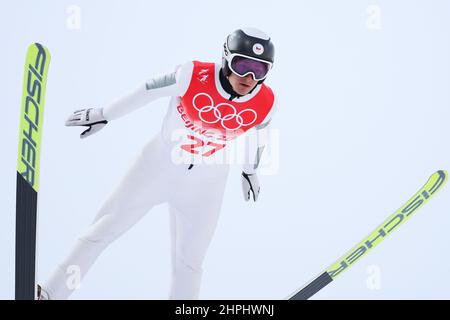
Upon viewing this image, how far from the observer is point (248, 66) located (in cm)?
308

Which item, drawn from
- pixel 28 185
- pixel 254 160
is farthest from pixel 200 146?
pixel 28 185

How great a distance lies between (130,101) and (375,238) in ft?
5.52

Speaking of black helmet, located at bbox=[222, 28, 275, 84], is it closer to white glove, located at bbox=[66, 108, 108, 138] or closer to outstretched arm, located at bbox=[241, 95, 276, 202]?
outstretched arm, located at bbox=[241, 95, 276, 202]

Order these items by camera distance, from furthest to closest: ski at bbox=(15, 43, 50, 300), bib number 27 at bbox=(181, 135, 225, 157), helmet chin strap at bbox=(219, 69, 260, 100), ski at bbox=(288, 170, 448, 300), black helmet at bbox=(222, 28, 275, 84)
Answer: ski at bbox=(288, 170, 448, 300)
bib number 27 at bbox=(181, 135, 225, 157)
helmet chin strap at bbox=(219, 69, 260, 100)
black helmet at bbox=(222, 28, 275, 84)
ski at bbox=(15, 43, 50, 300)

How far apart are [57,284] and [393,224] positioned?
78.7 inches

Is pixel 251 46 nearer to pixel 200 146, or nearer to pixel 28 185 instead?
pixel 200 146

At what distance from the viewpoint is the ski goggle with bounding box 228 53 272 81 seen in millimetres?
3074

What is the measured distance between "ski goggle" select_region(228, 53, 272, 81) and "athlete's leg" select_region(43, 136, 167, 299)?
1.91ft

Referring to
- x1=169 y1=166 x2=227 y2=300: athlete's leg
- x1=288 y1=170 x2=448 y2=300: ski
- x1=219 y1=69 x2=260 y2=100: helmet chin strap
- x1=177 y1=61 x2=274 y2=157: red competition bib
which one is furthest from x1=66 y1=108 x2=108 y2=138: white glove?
x1=288 y1=170 x2=448 y2=300: ski

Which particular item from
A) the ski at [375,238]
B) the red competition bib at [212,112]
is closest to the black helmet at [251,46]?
the red competition bib at [212,112]

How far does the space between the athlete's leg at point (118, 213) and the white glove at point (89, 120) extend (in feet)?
0.87

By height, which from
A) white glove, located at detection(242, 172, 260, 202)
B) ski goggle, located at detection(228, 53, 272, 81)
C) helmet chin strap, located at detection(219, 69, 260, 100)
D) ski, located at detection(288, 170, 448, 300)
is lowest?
ski, located at detection(288, 170, 448, 300)

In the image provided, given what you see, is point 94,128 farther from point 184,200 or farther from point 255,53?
point 255,53
